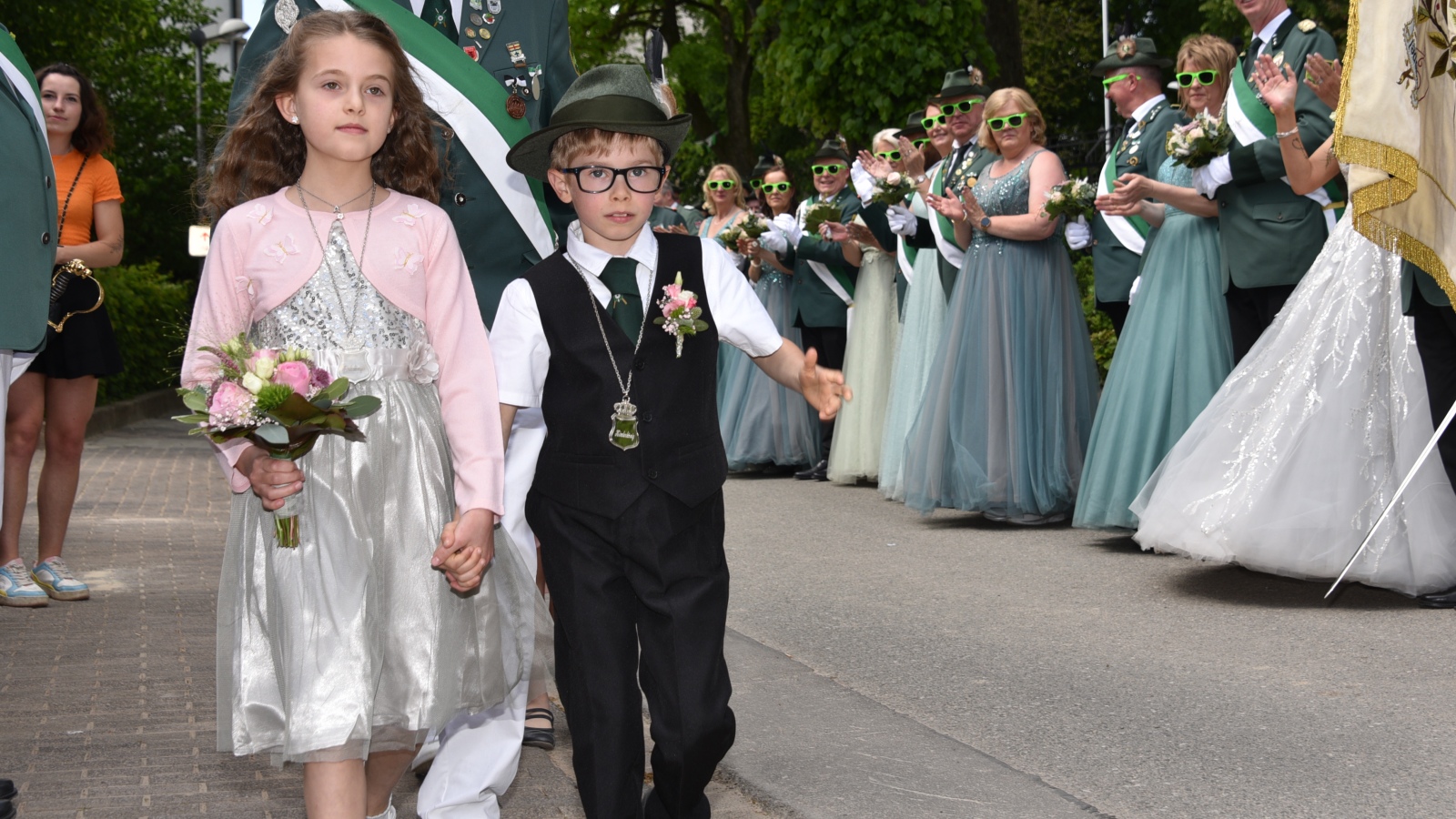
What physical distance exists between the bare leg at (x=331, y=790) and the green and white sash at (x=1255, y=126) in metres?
5.05

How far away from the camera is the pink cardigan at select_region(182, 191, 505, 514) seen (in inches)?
127

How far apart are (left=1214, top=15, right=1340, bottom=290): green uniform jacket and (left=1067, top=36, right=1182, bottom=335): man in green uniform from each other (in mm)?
715

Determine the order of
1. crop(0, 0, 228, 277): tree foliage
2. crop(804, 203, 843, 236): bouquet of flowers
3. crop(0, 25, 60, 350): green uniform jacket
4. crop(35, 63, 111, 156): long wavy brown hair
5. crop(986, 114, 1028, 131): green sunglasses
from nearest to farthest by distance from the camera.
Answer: crop(0, 25, 60, 350): green uniform jacket
crop(35, 63, 111, 156): long wavy brown hair
crop(986, 114, 1028, 131): green sunglasses
crop(804, 203, 843, 236): bouquet of flowers
crop(0, 0, 228, 277): tree foliage

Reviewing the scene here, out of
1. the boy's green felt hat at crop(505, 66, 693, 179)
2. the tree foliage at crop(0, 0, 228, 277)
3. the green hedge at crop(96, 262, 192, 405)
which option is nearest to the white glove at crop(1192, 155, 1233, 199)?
the boy's green felt hat at crop(505, 66, 693, 179)

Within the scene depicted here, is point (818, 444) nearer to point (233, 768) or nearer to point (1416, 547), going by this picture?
point (1416, 547)

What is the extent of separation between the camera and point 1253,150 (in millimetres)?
6922

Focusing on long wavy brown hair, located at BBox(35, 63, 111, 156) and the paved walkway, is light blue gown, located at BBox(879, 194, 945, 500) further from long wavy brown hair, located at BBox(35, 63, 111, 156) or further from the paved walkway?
long wavy brown hair, located at BBox(35, 63, 111, 156)

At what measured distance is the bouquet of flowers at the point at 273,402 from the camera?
2969 mm

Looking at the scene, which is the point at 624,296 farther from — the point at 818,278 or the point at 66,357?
the point at 818,278

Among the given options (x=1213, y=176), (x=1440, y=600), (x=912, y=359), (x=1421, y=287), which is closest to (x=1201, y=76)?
(x=1213, y=176)

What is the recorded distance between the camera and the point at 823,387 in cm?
335

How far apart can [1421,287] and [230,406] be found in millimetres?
4454

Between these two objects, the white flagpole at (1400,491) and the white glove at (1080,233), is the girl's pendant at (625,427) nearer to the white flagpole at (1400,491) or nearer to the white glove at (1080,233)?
the white flagpole at (1400,491)

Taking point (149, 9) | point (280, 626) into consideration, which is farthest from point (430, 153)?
point (149, 9)
